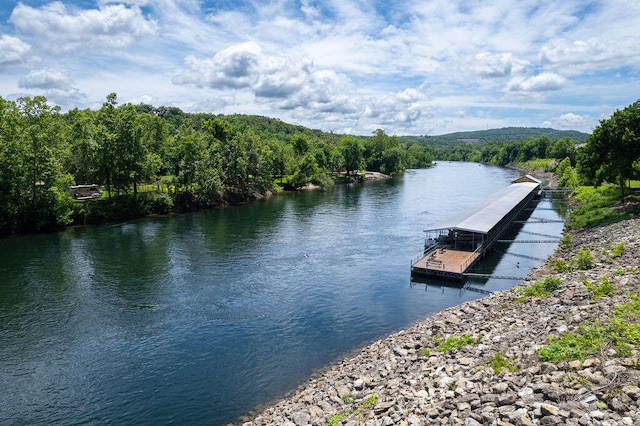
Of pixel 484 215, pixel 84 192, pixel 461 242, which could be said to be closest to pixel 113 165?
pixel 84 192

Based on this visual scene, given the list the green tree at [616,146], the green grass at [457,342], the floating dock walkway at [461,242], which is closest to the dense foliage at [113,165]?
the floating dock walkway at [461,242]

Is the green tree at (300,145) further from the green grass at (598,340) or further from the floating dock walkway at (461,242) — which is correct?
the green grass at (598,340)

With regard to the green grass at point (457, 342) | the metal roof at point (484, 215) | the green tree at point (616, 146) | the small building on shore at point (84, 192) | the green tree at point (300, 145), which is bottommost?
the green grass at point (457, 342)

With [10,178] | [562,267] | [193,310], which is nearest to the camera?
[193,310]

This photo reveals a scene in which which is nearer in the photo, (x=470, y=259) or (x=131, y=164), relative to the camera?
(x=470, y=259)

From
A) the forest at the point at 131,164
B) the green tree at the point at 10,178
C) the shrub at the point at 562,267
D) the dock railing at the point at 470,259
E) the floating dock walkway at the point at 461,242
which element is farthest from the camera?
the green tree at the point at 10,178

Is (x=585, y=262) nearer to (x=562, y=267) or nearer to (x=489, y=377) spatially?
(x=562, y=267)

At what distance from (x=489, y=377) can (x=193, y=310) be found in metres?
21.7

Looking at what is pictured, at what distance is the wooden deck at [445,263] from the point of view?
123 feet

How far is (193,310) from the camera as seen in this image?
30.8 metres

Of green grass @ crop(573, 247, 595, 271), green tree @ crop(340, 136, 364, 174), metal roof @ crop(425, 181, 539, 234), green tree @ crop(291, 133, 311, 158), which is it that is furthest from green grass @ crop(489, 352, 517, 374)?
green tree @ crop(340, 136, 364, 174)

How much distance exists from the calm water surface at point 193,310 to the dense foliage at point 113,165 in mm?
6209

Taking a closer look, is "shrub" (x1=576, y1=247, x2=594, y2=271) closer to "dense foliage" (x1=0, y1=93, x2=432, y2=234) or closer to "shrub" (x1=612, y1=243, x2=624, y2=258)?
"shrub" (x1=612, y1=243, x2=624, y2=258)

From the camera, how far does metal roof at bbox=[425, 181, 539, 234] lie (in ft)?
144
